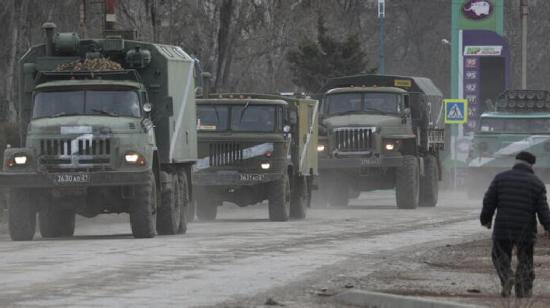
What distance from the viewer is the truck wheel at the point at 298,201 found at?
1398 inches

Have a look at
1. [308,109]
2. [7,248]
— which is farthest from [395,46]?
[7,248]

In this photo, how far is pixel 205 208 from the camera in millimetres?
35062

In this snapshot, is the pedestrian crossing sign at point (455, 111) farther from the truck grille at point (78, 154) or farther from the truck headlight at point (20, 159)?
the truck headlight at point (20, 159)

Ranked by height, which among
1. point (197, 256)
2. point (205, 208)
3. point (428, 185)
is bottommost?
point (428, 185)

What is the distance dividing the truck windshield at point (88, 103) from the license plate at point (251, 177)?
663cm

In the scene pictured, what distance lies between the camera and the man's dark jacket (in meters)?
16.3

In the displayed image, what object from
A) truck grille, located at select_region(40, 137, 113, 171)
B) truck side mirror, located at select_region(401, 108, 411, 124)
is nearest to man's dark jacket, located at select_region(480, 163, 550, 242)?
truck grille, located at select_region(40, 137, 113, 171)

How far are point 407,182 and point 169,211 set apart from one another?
13.3 meters

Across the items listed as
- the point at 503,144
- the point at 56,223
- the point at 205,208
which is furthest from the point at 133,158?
the point at 503,144

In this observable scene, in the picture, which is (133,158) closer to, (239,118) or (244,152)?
(244,152)

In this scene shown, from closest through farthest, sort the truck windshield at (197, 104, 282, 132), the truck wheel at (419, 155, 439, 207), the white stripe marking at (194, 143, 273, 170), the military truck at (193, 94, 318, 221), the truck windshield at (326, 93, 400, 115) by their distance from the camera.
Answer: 1. the military truck at (193, 94, 318, 221)
2. the white stripe marking at (194, 143, 273, 170)
3. the truck windshield at (197, 104, 282, 132)
4. the truck windshield at (326, 93, 400, 115)
5. the truck wheel at (419, 155, 439, 207)

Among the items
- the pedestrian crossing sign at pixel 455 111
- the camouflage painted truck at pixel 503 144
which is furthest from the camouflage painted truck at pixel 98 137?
the pedestrian crossing sign at pixel 455 111

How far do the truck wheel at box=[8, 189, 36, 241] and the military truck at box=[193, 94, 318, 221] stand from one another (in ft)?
24.0

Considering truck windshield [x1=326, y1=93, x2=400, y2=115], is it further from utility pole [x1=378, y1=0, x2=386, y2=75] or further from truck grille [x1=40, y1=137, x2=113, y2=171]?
utility pole [x1=378, y1=0, x2=386, y2=75]
